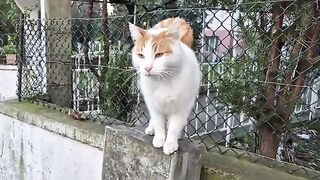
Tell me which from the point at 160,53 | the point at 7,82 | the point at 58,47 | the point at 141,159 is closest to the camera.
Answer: the point at 160,53

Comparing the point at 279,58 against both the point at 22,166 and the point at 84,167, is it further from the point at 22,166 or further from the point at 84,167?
the point at 22,166

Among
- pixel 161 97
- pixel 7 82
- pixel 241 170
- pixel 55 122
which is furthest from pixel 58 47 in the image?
pixel 7 82

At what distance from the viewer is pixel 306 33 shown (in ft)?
6.15

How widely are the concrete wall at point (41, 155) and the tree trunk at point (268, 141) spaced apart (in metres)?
0.93

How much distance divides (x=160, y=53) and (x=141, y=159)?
565 mm

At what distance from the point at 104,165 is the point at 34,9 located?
5.65 feet

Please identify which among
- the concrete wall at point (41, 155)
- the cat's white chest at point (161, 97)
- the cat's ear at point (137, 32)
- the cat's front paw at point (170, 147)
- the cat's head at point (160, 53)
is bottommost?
the concrete wall at point (41, 155)

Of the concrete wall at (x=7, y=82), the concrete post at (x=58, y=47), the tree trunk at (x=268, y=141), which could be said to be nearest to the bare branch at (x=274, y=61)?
the tree trunk at (x=268, y=141)

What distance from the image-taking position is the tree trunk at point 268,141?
2169 mm

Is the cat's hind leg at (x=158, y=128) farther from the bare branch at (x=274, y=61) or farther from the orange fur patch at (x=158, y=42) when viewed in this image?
the bare branch at (x=274, y=61)

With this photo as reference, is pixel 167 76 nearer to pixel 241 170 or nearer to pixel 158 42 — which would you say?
pixel 158 42

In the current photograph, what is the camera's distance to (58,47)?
9.37 feet

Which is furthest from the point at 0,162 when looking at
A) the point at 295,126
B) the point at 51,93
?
the point at 295,126

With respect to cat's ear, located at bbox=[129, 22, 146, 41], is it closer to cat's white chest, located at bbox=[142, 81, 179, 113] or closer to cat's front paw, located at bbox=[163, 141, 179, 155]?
cat's white chest, located at bbox=[142, 81, 179, 113]
